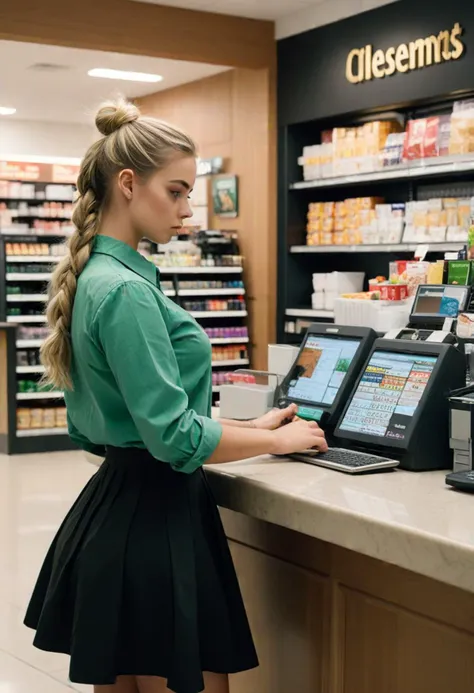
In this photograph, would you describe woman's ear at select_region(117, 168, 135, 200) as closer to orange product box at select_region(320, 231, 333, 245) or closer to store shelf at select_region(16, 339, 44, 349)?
orange product box at select_region(320, 231, 333, 245)

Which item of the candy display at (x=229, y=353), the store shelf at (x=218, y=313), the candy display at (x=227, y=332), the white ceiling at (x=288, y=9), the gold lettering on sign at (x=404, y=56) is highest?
the white ceiling at (x=288, y=9)

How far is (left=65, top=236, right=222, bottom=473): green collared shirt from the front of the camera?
2.00 metres

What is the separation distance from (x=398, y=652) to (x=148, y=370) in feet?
3.16

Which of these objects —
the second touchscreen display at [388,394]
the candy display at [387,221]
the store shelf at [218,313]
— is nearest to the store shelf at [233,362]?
the store shelf at [218,313]

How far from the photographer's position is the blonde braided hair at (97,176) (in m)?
2.16

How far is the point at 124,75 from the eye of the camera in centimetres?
979

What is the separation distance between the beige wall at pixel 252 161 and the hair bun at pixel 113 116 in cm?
595

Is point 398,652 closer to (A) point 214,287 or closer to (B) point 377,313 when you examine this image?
(B) point 377,313

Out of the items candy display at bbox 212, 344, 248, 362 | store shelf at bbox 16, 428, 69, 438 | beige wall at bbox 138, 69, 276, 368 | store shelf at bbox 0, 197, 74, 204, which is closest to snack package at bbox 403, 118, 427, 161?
beige wall at bbox 138, 69, 276, 368

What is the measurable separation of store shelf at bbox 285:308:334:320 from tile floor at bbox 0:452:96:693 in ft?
6.83

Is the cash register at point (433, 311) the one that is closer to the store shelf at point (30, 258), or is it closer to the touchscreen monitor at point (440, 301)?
the touchscreen monitor at point (440, 301)

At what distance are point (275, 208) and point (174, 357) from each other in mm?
6253

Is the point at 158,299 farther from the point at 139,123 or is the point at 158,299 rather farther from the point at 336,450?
the point at 336,450

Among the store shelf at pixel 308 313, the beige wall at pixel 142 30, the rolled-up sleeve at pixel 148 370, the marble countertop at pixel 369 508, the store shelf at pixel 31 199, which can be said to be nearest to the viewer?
the marble countertop at pixel 369 508
